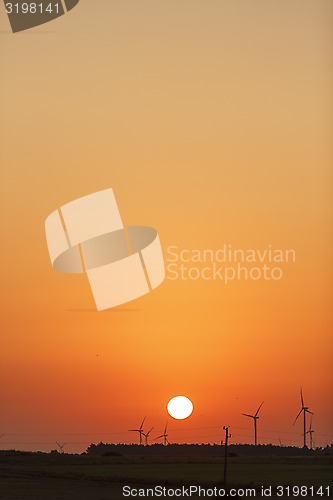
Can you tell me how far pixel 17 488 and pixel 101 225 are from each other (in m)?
39.5

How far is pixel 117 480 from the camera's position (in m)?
96.3

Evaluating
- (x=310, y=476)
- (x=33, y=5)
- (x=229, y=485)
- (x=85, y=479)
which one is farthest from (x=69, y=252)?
(x=310, y=476)

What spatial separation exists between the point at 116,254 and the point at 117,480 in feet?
190

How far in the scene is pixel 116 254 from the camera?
43844 millimetres

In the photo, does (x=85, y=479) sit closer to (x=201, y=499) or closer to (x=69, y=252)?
(x=201, y=499)

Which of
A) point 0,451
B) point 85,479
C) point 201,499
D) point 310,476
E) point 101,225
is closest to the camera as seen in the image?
point 101,225

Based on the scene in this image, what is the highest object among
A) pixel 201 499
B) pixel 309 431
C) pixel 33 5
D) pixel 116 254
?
pixel 309 431

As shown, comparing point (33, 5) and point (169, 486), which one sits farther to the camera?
point (169, 486)

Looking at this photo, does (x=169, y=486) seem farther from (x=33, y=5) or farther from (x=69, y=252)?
(x=33, y=5)

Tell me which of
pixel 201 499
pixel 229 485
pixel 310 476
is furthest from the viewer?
pixel 310 476

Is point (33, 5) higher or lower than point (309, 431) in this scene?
lower

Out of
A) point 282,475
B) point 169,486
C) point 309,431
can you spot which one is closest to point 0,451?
point 309,431

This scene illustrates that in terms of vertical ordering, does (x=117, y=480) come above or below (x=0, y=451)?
below

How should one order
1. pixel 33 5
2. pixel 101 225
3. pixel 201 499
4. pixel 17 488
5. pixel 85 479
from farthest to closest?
pixel 85 479, pixel 17 488, pixel 201 499, pixel 101 225, pixel 33 5
